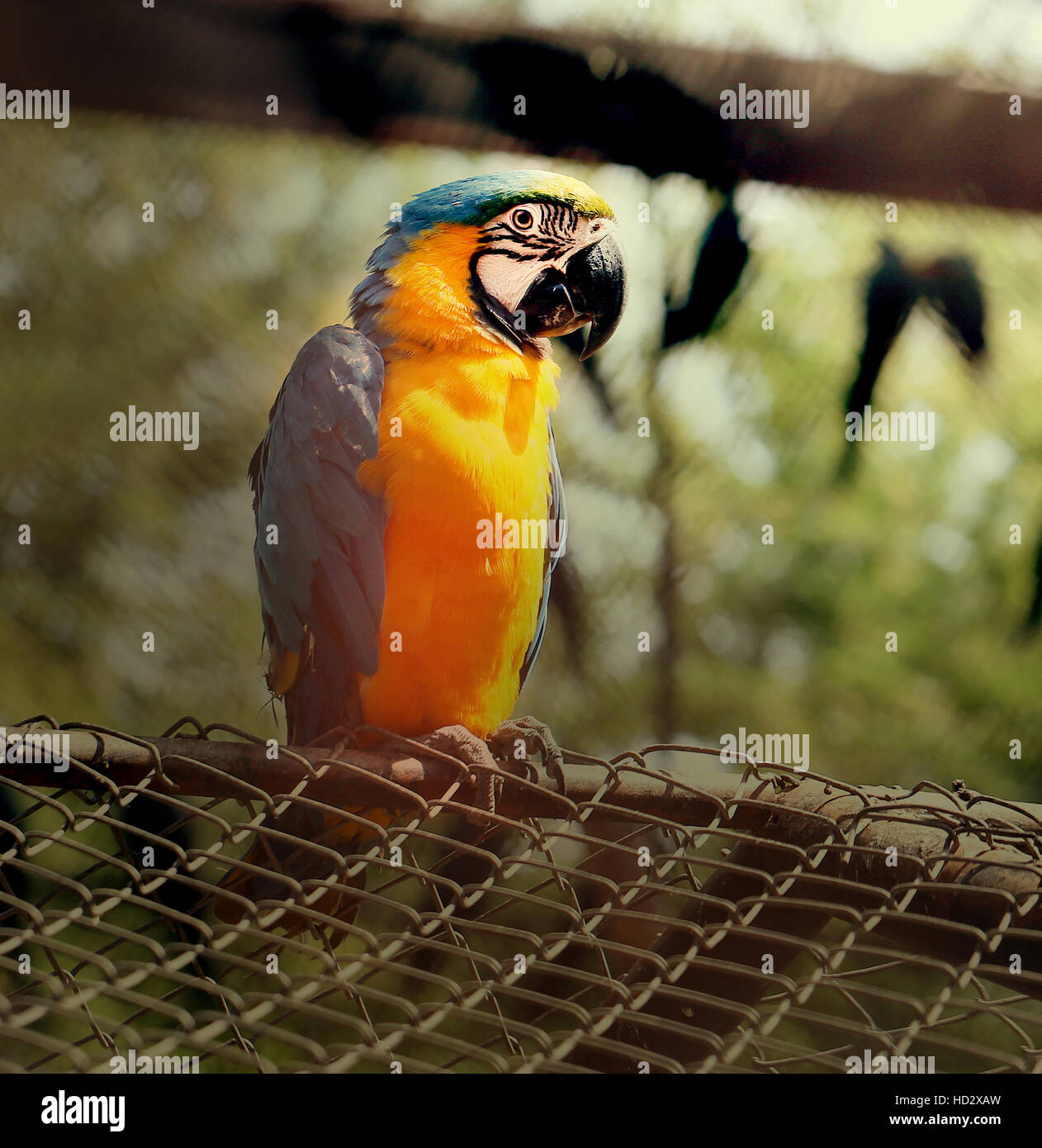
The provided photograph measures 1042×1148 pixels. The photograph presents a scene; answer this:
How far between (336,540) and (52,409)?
1583 millimetres

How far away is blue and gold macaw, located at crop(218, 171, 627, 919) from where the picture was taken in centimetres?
115

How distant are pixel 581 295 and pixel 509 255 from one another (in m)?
0.15

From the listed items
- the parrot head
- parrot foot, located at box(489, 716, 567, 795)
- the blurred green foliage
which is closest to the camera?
parrot foot, located at box(489, 716, 567, 795)

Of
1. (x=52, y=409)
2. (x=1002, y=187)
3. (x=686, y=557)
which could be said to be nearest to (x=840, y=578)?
(x=686, y=557)

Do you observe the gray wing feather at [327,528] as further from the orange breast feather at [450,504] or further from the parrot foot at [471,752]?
the parrot foot at [471,752]

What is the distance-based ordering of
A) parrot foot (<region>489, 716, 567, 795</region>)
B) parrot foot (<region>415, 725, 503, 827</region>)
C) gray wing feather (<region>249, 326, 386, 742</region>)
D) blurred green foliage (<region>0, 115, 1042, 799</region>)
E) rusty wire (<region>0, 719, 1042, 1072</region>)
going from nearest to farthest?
rusty wire (<region>0, 719, 1042, 1072</region>) → parrot foot (<region>415, 725, 503, 827</region>) → parrot foot (<region>489, 716, 567, 795</region>) → gray wing feather (<region>249, 326, 386, 742</region>) → blurred green foliage (<region>0, 115, 1042, 799</region>)

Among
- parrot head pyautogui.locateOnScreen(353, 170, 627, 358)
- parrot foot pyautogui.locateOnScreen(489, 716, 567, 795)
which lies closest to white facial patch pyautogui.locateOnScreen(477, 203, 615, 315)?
parrot head pyautogui.locateOnScreen(353, 170, 627, 358)

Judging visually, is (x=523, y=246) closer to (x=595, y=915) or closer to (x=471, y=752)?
(x=471, y=752)

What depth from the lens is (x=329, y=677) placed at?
1191 mm

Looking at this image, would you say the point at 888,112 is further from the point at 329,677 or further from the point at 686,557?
the point at 686,557

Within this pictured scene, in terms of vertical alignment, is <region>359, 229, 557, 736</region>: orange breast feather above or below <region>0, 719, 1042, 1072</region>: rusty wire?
above

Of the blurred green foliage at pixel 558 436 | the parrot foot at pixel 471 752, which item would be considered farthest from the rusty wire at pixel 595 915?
the blurred green foliage at pixel 558 436

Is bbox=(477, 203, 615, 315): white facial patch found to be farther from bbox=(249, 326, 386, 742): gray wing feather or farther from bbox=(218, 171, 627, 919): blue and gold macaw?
bbox=(249, 326, 386, 742): gray wing feather
